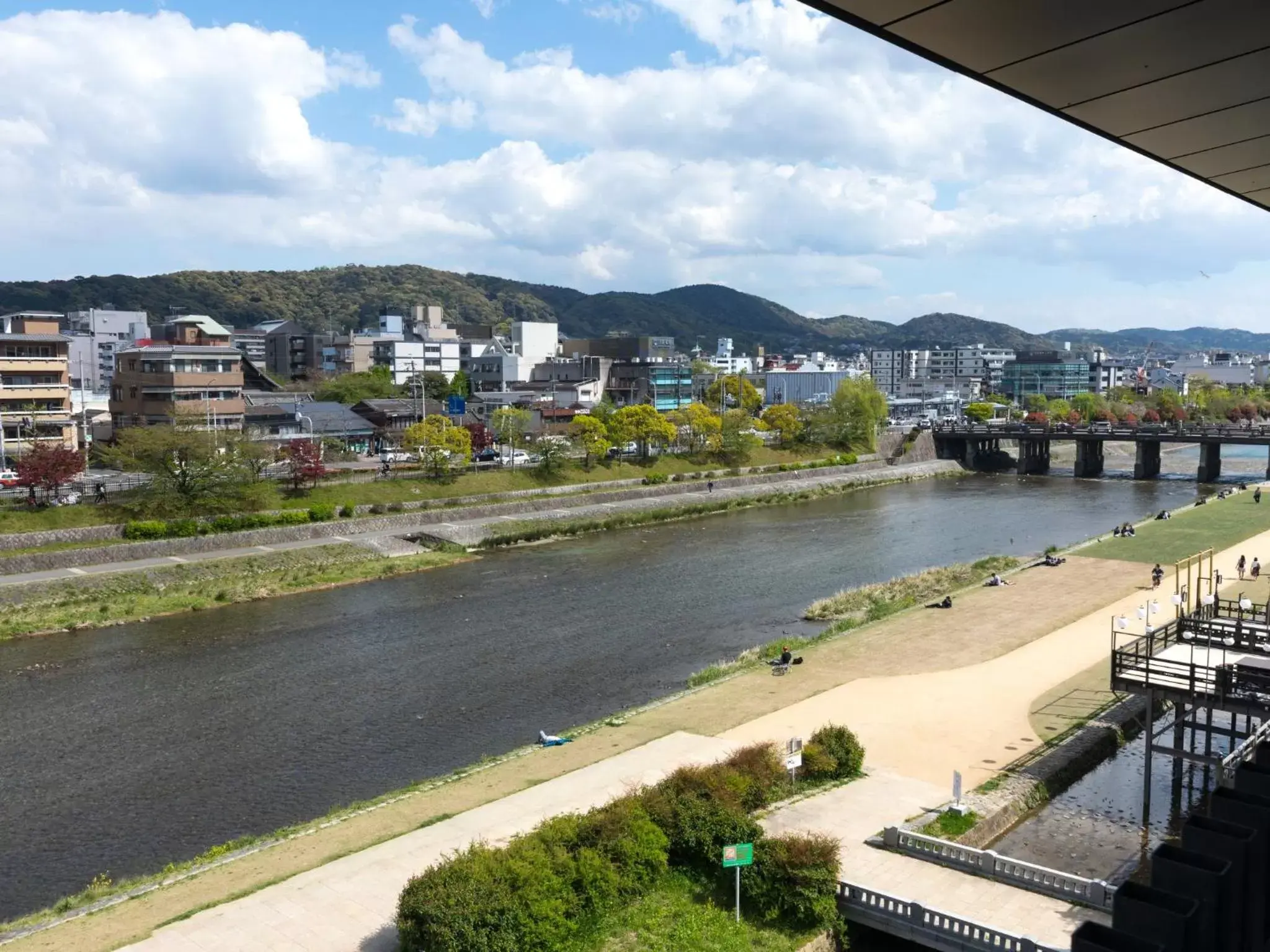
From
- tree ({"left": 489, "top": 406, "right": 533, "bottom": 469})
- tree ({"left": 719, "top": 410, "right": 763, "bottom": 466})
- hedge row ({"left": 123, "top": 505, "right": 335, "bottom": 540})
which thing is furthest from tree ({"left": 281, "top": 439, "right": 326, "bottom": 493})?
tree ({"left": 719, "top": 410, "right": 763, "bottom": 466})

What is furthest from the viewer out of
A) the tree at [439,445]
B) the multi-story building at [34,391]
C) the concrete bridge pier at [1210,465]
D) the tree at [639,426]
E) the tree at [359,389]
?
the tree at [359,389]

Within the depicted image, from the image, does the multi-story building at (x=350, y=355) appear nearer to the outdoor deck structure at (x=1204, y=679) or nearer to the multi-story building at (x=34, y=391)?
the multi-story building at (x=34, y=391)

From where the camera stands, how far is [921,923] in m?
9.38

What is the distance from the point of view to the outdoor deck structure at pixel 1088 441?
187ft

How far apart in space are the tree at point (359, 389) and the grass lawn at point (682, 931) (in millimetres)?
57495

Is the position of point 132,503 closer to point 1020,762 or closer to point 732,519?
point 732,519

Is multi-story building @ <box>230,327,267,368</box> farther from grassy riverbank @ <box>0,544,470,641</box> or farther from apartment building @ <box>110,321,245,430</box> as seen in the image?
grassy riverbank @ <box>0,544,470,641</box>

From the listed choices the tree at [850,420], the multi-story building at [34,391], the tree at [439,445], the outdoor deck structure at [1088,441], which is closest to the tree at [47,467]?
the multi-story building at [34,391]

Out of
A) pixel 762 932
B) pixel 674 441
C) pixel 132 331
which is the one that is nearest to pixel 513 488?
pixel 674 441

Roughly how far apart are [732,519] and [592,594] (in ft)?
56.6

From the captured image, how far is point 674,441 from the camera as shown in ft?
185

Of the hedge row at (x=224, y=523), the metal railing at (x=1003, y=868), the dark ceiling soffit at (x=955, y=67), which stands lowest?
the metal railing at (x=1003, y=868)

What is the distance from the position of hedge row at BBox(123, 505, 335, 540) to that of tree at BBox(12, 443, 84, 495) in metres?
2.75

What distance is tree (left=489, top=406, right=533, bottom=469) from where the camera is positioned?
52.4 meters
